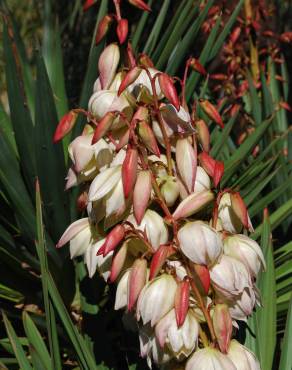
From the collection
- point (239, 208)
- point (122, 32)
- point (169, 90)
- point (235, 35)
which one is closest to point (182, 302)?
point (239, 208)

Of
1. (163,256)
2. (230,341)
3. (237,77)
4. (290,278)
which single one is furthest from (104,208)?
(237,77)

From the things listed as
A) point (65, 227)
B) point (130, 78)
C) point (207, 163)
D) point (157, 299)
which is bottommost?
point (65, 227)

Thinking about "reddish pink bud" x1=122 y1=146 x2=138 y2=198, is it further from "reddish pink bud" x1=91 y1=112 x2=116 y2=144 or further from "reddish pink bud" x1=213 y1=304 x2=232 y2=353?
"reddish pink bud" x1=213 y1=304 x2=232 y2=353

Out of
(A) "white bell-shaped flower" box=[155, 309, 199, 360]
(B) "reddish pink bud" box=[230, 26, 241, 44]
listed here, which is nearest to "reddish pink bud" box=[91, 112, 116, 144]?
(A) "white bell-shaped flower" box=[155, 309, 199, 360]

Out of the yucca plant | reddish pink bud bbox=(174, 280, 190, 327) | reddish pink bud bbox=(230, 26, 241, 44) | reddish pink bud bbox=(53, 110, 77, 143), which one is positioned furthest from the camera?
reddish pink bud bbox=(230, 26, 241, 44)

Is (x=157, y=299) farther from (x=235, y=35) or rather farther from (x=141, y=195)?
(x=235, y=35)

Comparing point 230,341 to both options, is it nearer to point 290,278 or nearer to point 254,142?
point 290,278
